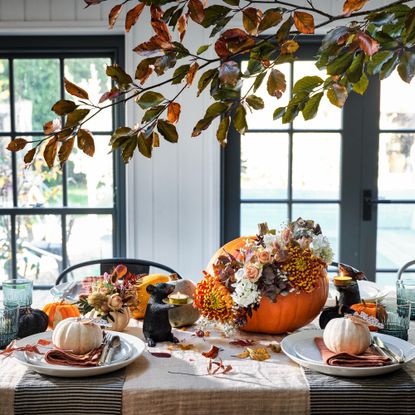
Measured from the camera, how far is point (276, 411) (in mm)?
1242

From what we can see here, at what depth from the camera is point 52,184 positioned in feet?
11.1

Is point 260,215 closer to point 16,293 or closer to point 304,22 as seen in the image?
point 16,293

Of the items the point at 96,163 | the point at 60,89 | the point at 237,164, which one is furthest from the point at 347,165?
the point at 60,89

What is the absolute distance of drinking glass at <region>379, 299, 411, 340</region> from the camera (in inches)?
62.1

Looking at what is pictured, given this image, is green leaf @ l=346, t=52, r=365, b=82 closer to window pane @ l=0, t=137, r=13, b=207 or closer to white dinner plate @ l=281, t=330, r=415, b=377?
white dinner plate @ l=281, t=330, r=415, b=377

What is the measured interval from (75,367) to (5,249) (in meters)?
2.32

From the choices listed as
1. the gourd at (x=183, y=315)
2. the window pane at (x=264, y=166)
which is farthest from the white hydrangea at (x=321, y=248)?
the window pane at (x=264, y=166)

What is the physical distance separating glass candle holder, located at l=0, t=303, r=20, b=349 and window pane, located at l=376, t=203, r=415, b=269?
229 centimetres

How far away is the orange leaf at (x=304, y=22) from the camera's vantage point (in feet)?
1.88

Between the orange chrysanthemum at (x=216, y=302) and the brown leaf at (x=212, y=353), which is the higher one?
the orange chrysanthemum at (x=216, y=302)

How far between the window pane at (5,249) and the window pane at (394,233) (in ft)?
6.65

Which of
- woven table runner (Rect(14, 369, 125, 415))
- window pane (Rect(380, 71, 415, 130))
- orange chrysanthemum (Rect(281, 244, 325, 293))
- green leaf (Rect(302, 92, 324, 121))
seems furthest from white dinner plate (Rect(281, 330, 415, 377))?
window pane (Rect(380, 71, 415, 130))

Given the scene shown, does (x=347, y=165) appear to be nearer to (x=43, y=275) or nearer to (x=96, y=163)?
(x=96, y=163)

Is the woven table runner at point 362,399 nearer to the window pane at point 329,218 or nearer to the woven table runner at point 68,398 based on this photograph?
the woven table runner at point 68,398
